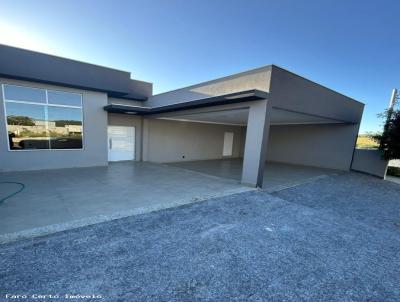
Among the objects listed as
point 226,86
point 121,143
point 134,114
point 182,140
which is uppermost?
point 226,86

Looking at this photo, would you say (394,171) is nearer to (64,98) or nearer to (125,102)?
(125,102)

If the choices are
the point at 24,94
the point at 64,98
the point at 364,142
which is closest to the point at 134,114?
the point at 64,98

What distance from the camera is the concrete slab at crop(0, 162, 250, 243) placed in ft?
11.2

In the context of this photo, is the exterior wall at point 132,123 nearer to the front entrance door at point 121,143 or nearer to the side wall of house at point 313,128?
the front entrance door at point 121,143

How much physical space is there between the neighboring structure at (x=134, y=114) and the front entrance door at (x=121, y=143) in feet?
0.17

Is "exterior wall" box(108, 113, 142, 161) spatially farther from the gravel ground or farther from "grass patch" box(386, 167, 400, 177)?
"grass patch" box(386, 167, 400, 177)

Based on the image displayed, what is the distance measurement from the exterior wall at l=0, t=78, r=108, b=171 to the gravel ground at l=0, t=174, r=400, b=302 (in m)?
6.41

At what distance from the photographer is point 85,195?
4.95 metres

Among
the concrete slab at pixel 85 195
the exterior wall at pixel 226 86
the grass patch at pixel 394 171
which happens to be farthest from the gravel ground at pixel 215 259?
the grass patch at pixel 394 171

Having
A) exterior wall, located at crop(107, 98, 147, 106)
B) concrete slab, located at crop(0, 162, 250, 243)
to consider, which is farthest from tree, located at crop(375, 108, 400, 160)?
exterior wall, located at crop(107, 98, 147, 106)

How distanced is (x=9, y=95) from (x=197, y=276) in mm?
9409

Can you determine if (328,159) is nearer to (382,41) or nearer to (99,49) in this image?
(382,41)

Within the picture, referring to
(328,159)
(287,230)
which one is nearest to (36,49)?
(287,230)

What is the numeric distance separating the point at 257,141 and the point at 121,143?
7.78 metres
